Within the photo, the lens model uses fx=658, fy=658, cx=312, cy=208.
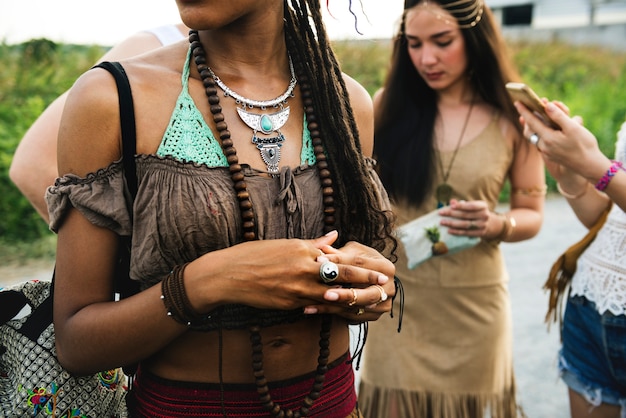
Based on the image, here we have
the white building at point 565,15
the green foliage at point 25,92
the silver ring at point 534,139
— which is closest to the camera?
the silver ring at point 534,139

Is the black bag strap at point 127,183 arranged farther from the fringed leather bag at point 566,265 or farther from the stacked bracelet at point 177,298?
the fringed leather bag at point 566,265

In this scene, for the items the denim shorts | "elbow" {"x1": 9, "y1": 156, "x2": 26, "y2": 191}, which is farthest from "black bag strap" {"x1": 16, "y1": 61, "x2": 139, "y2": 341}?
the denim shorts

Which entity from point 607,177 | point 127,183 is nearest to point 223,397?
point 127,183

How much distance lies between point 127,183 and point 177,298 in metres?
0.31

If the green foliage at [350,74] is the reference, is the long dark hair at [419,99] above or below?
above

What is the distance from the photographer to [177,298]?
1518 millimetres

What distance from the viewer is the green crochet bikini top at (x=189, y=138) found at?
161 cm

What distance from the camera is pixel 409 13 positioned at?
3287mm

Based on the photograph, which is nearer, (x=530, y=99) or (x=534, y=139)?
(x=530, y=99)

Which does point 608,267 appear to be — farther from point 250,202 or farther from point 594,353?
point 250,202

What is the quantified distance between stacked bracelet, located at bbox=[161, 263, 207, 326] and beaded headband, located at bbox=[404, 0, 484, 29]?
7.32 ft

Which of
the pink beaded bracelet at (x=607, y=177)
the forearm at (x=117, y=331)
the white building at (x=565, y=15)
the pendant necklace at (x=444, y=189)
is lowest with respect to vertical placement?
the white building at (x=565, y=15)

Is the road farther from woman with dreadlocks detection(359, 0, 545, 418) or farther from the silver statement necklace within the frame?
the silver statement necklace

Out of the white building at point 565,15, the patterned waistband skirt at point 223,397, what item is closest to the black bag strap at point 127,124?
the patterned waistband skirt at point 223,397
